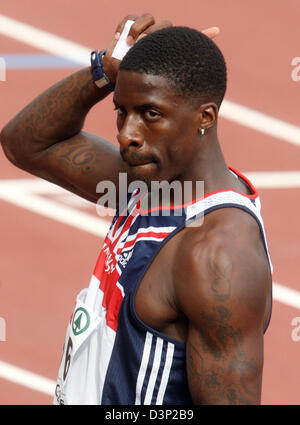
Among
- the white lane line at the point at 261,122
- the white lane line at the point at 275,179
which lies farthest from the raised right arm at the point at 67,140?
the white lane line at the point at 261,122

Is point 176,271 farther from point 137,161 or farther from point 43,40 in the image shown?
point 43,40

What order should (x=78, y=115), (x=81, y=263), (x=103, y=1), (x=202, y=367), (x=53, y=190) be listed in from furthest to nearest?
(x=103, y=1) < (x=53, y=190) < (x=81, y=263) < (x=78, y=115) < (x=202, y=367)

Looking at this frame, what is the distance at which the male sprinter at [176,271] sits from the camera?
208 cm

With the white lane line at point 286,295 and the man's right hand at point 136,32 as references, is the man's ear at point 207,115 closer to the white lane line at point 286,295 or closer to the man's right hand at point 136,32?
the man's right hand at point 136,32

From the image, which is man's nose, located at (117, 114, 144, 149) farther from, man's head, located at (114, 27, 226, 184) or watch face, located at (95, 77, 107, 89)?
watch face, located at (95, 77, 107, 89)

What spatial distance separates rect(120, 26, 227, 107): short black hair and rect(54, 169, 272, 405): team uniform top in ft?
1.14

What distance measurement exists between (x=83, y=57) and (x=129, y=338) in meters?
4.88

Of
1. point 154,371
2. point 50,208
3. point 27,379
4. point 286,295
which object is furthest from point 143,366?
point 50,208

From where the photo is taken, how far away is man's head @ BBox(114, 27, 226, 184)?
86.2 inches

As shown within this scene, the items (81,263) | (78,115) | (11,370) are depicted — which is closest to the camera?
(78,115)

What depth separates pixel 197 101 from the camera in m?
2.23

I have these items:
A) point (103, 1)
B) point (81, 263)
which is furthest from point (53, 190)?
point (103, 1)
